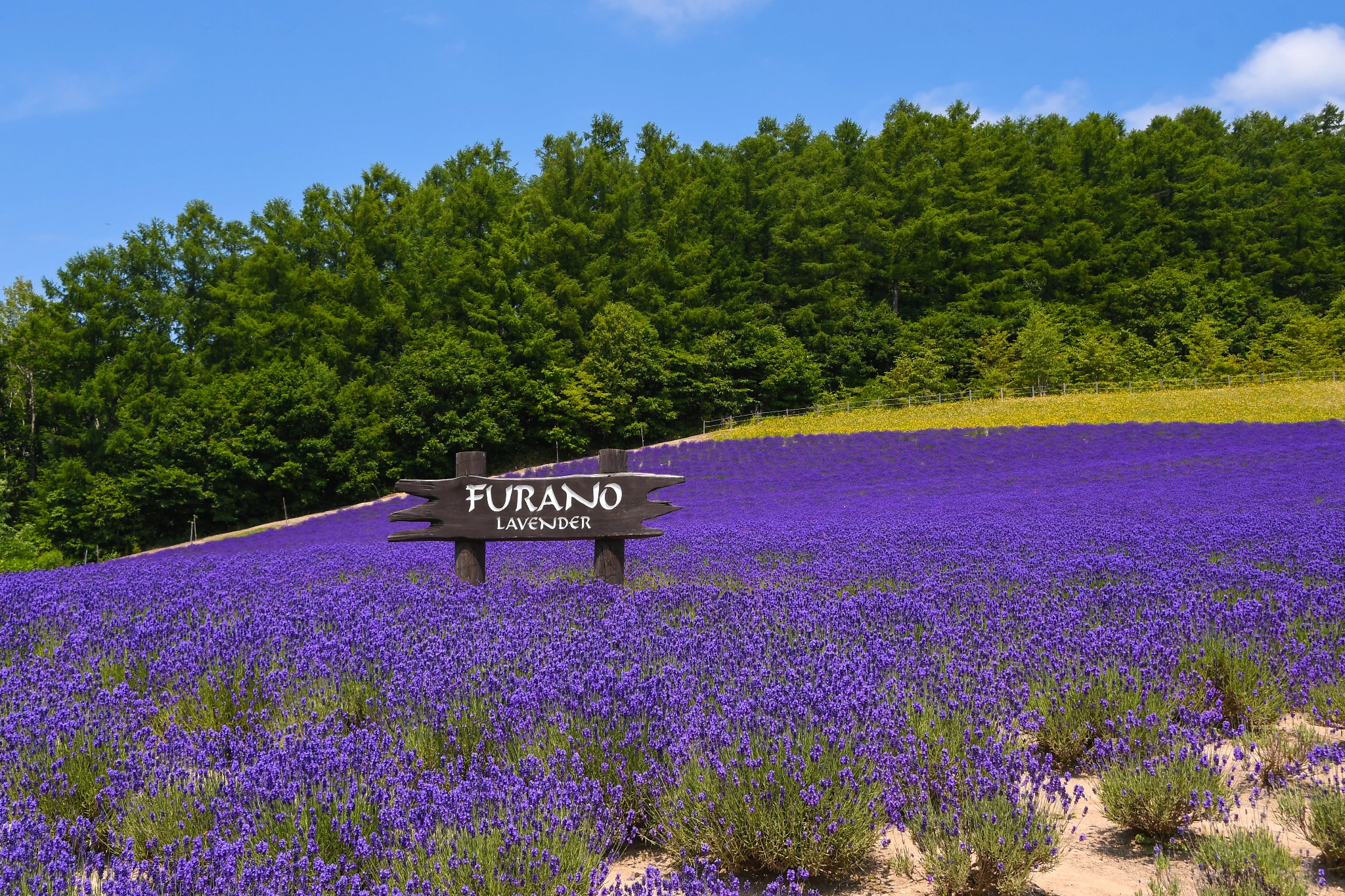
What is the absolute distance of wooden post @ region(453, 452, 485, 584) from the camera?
663cm

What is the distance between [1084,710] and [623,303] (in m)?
37.0

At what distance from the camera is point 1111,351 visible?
1603 inches

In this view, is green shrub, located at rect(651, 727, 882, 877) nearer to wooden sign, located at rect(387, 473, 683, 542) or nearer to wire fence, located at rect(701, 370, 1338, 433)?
A: wooden sign, located at rect(387, 473, 683, 542)

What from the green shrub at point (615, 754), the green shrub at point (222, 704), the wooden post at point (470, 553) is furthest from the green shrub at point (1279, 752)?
the wooden post at point (470, 553)

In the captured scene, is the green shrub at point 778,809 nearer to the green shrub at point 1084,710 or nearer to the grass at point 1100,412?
the green shrub at point 1084,710

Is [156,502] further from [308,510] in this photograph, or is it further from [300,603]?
[300,603]

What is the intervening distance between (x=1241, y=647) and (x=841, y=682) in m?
1.93

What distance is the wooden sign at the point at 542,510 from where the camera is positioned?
6535mm

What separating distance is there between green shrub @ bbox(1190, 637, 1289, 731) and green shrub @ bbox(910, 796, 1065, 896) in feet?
4.75

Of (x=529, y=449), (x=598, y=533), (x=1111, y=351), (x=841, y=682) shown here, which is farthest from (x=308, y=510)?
(x=1111, y=351)

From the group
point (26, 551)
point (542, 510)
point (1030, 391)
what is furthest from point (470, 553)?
point (1030, 391)

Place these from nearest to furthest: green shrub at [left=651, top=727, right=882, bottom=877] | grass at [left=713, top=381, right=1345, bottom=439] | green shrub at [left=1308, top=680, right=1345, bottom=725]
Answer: green shrub at [left=651, top=727, right=882, bottom=877], green shrub at [left=1308, top=680, right=1345, bottom=725], grass at [left=713, top=381, right=1345, bottom=439]

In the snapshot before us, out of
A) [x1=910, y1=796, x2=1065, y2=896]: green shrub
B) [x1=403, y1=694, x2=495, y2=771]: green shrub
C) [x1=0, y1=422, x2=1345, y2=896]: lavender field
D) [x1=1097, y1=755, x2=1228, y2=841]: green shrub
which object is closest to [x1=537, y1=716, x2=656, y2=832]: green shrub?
[x1=0, y1=422, x2=1345, y2=896]: lavender field

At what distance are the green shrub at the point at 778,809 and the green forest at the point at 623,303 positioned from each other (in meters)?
31.6
